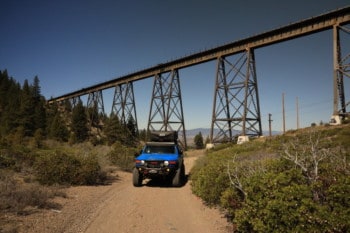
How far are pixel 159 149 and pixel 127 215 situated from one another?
16.0ft

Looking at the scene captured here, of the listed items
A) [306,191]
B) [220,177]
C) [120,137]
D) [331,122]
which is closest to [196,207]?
[220,177]

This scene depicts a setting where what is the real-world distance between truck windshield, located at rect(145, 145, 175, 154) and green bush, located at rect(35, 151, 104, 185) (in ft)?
7.07

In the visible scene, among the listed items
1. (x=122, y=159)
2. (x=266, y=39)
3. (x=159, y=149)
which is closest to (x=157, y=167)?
(x=159, y=149)

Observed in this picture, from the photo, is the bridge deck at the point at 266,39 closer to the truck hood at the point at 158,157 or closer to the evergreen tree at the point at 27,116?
the truck hood at the point at 158,157

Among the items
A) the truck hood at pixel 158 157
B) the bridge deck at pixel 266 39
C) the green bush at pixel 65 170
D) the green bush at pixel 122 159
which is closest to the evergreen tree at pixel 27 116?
the bridge deck at pixel 266 39

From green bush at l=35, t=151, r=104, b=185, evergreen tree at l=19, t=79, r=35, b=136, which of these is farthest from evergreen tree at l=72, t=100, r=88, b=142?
green bush at l=35, t=151, r=104, b=185

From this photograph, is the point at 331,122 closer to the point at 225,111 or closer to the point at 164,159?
the point at 225,111

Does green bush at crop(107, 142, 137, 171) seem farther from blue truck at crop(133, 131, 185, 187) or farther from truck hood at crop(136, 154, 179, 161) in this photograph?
truck hood at crop(136, 154, 179, 161)

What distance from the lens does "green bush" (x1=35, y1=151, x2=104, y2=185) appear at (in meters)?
8.91

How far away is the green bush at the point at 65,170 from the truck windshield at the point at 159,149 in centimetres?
215

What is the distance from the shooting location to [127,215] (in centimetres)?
603

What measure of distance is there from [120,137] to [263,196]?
117ft

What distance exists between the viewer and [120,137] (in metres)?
38.5

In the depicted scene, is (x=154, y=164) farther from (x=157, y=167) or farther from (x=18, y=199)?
(x=18, y=199)
